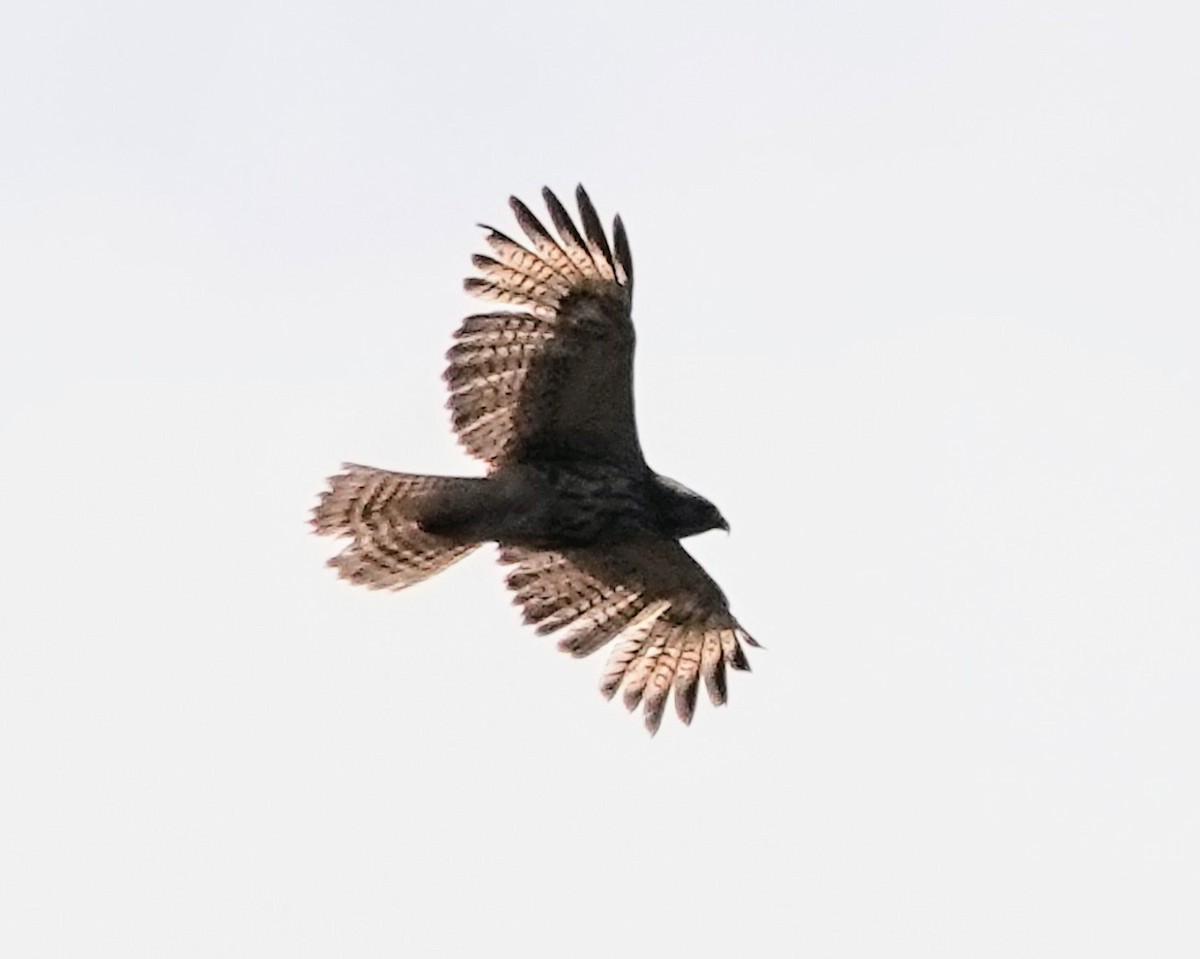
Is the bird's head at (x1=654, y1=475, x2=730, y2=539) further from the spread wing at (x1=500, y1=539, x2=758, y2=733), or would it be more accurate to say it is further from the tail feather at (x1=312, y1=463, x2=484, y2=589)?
the tail feather at (x1=312, y1=463, x2=484, y2=589)

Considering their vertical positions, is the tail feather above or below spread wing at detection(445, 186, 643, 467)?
below

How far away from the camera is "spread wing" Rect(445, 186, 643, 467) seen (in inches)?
857

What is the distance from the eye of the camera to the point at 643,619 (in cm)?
2336

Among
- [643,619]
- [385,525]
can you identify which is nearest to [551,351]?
[385,525]

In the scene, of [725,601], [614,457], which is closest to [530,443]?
[614,457]

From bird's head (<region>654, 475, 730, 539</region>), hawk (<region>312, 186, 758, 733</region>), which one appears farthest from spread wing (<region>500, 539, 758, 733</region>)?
bird's head (<region>654, 475, 730, 539</region>)

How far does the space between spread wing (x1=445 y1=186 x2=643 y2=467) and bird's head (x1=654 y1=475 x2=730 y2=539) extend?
1.06 ft

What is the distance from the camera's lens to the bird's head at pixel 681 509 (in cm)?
2230

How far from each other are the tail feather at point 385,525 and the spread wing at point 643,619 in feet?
2.16

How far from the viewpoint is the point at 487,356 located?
2200 cm

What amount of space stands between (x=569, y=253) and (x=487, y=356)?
2.96ft

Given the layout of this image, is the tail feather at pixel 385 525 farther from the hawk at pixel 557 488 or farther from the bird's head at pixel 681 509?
the bird's head at pixel 681 509

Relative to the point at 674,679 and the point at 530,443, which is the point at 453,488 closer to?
the point at 530,443

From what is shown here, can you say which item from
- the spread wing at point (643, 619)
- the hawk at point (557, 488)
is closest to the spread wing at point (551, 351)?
the hawk at point (557, 488)
